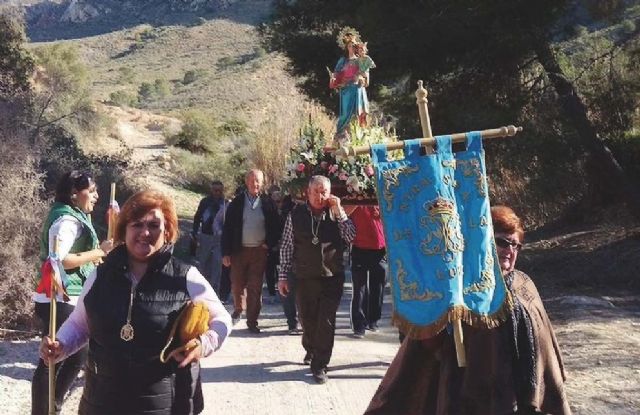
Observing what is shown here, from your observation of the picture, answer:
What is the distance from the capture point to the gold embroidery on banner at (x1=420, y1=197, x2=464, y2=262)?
4230 millimetres

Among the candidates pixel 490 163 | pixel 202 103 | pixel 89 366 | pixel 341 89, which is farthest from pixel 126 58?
pixel 89 366

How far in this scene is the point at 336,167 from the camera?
315 inches

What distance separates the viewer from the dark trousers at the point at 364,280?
356 inches

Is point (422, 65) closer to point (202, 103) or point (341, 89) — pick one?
point (341, 89)

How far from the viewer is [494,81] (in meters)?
14.4

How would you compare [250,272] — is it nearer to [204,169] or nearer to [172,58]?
[204,169]

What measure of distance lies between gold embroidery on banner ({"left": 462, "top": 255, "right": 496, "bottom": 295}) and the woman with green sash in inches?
90.6

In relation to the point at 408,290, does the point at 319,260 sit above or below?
above

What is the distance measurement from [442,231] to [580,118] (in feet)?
34.4

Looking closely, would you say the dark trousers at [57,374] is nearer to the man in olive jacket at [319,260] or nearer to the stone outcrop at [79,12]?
the man in olive jacket at [319,260]

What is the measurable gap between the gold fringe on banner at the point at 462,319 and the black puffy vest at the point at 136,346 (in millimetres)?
1203

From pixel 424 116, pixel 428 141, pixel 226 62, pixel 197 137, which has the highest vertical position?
pixel 226 62

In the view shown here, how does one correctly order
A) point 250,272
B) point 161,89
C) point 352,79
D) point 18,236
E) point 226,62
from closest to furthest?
point 250,272 < point 352,79 < point 18,236 < point 161,89 < point 226,62

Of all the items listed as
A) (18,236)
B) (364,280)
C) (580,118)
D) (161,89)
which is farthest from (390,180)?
(161,89)
